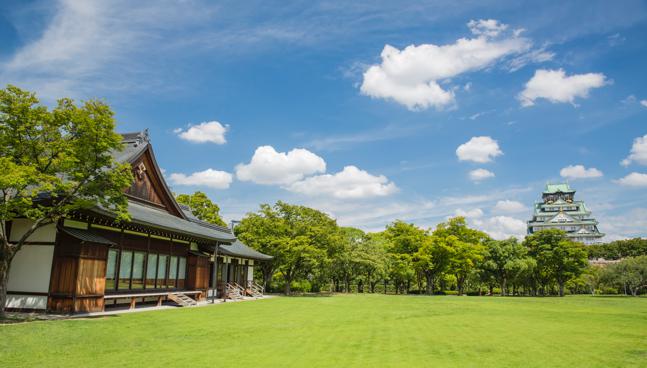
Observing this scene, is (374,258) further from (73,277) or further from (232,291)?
(73,277)

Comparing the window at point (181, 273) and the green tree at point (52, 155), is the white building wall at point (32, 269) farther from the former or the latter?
the window at point (181, 273)

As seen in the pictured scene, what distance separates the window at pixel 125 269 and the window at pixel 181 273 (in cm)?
426

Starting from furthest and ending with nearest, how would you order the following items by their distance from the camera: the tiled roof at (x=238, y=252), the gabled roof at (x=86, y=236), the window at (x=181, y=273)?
the tiled roof at (x=238, y=252) < the window at (x=181, y=273) < the gabled roof at (x=86, y=236)

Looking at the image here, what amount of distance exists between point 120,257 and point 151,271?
2547 millimetres

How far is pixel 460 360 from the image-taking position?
27.4 feet

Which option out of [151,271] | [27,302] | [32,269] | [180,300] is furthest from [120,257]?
[180,300]

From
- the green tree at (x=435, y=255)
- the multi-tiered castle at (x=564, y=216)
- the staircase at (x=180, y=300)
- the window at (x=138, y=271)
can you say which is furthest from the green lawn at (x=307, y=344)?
the multi-tiered castle at (x=564, y=216)

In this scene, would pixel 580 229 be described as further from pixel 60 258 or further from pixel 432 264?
pixel 60 258

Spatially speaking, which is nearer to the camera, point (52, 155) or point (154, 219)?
point (52, 155)

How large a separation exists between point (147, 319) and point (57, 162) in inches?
240

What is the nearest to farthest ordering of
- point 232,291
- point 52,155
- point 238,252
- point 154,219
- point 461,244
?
point 52,155 < point 154,219 < point 232,291 < point 238,252 < point 461,244

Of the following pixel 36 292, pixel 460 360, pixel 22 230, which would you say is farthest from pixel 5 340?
pixel 460 360

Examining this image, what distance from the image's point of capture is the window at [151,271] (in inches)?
784

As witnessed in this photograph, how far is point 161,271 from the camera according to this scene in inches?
829
